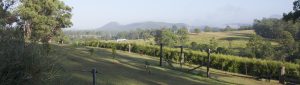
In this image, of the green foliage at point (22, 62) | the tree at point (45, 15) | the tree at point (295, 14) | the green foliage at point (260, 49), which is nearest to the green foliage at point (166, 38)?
the green foliage at point (260, 49)

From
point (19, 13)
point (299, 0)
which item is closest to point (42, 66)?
point (299, 0)

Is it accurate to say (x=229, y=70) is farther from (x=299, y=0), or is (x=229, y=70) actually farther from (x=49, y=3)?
(x=49, y=3)

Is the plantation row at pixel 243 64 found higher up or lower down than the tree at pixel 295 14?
lower down

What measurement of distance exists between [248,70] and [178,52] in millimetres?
12558

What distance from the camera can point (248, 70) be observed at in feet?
143

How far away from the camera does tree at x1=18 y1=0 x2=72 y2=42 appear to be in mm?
49750

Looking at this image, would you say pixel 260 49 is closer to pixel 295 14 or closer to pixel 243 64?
pixel 243 64

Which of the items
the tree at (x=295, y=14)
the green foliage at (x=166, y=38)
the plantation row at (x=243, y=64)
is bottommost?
the plantation row at (x=243, y=64)

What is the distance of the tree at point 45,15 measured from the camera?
163 ft

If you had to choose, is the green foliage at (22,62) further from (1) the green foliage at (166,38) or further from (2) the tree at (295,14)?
(1) the green foliage at (166,38)

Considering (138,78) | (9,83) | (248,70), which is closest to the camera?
(9,83)

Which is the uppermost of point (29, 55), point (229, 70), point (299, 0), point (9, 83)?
point (299, 0)

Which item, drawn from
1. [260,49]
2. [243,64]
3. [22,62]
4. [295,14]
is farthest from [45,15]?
[22,62]

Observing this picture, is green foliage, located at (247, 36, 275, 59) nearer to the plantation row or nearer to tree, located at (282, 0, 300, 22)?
the plantation row
